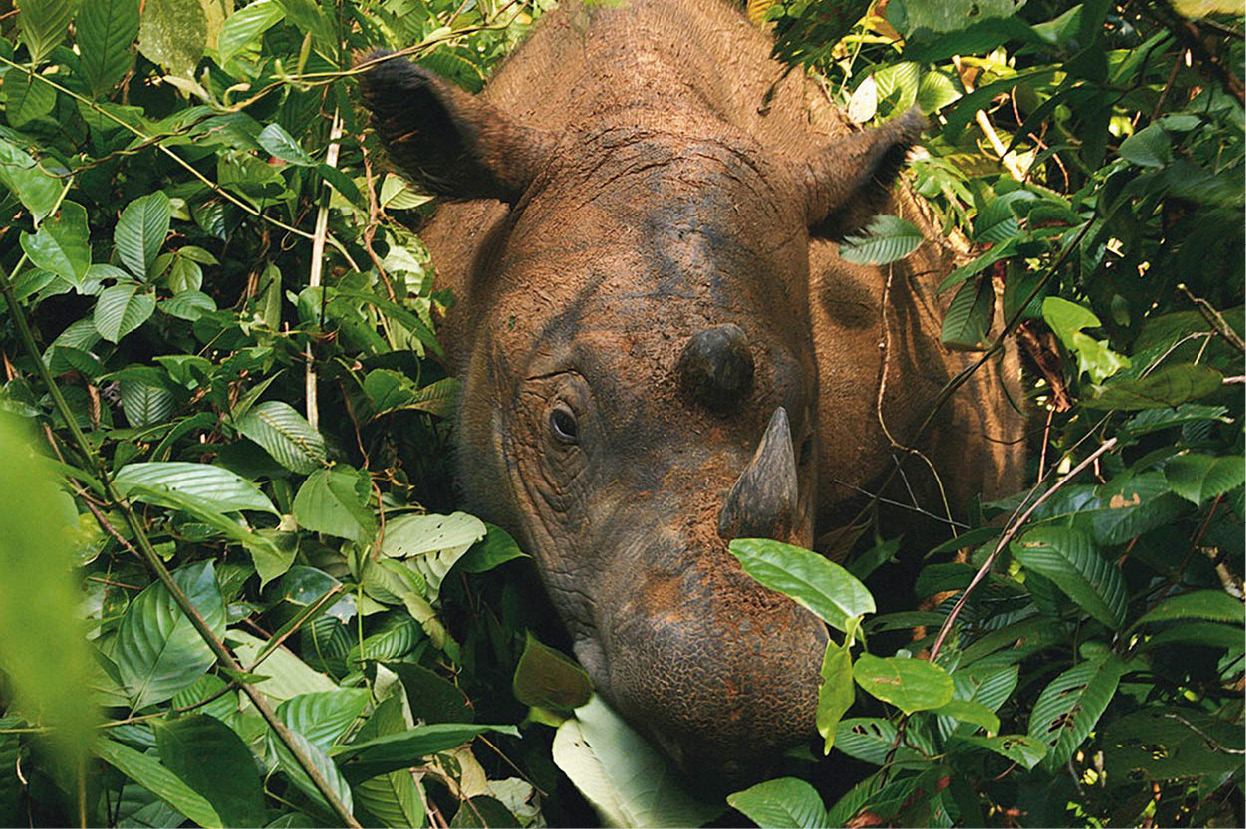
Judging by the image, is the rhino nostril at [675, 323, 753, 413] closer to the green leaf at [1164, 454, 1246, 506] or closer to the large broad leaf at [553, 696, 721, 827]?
the large broad leaf at [553, 696, 721, 827]

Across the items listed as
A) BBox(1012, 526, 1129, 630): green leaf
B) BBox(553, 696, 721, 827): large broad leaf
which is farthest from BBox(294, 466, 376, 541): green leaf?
BBox(1012, 526, 1129, 630): green leaf

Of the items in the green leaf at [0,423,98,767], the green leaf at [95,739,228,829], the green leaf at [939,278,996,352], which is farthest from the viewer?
the green leaf at [939,278,996,352]

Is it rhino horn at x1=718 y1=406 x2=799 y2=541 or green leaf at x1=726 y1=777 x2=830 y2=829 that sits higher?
rhino horn at x1=718 y1=406 x2=799 y2=541

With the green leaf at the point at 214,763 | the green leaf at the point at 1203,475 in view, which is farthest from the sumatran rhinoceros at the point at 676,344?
the green leaf at the point at 214,763

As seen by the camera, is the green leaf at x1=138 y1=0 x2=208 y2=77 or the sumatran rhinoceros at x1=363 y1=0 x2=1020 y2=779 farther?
the green leaf at x1=138 y1=0 x2=208 y2=77

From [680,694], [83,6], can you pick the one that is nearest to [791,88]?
[83,6]

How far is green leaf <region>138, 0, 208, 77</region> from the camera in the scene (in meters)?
2.81

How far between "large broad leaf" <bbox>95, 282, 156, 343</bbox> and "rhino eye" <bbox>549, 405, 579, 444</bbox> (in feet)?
2.91

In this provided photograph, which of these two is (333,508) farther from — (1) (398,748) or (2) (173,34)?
(2) (173,34)

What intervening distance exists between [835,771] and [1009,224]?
1.37 meters

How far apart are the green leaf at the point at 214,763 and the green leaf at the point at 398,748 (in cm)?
19

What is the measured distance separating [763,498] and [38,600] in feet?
5.78

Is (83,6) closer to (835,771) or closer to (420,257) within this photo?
(420,257)

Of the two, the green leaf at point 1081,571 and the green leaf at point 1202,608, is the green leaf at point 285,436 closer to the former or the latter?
the green leaf at point 1081,571
